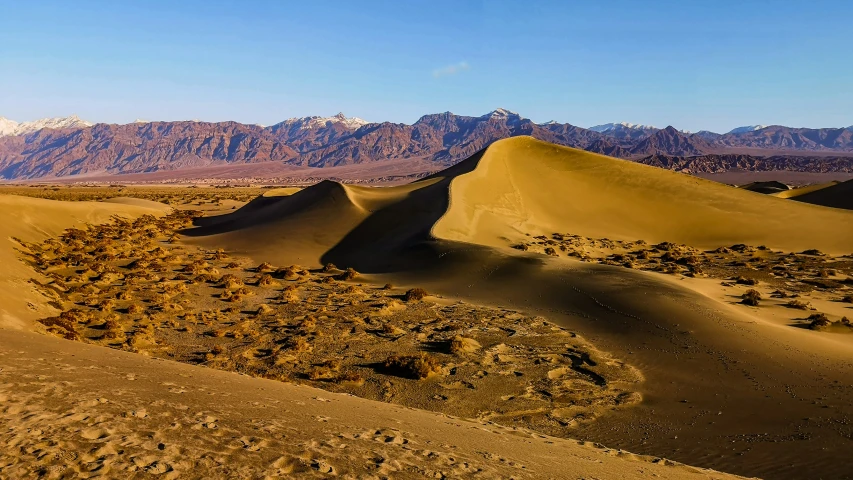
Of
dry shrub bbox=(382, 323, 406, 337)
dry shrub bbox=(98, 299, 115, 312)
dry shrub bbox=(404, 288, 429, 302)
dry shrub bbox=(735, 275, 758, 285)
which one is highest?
dry shrub bbox=(98, 299, 115, 312)

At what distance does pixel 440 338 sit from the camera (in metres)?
13.4

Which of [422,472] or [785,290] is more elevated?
[422,472]

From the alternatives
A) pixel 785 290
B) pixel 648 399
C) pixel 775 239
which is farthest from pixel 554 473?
pixel 775 239

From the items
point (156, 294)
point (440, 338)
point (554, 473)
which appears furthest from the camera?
point (156, 294)

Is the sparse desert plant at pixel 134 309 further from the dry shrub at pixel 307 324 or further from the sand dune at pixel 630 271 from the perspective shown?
the sand dune at pixel 630 271

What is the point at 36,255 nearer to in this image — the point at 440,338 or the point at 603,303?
the point at 440,338

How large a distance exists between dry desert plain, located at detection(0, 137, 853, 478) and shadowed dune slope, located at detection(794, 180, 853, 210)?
24784mm

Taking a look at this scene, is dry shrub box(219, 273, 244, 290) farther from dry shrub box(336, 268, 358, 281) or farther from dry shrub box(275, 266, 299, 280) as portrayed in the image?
dry shrub box(336, 268, 358, 281)

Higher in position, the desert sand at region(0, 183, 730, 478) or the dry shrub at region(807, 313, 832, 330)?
the desert sand at region(0, 183, 730, 478)

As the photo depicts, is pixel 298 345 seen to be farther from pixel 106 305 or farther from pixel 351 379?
pixel 106 305

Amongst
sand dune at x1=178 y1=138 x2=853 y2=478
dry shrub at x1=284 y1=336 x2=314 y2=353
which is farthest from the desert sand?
dry shrub at x1=284 y1=336 x2=314 y2=353

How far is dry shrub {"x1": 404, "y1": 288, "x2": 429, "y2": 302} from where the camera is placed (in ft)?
56.7

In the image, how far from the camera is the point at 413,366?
36.3ft

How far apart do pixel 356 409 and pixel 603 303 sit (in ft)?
31.3
